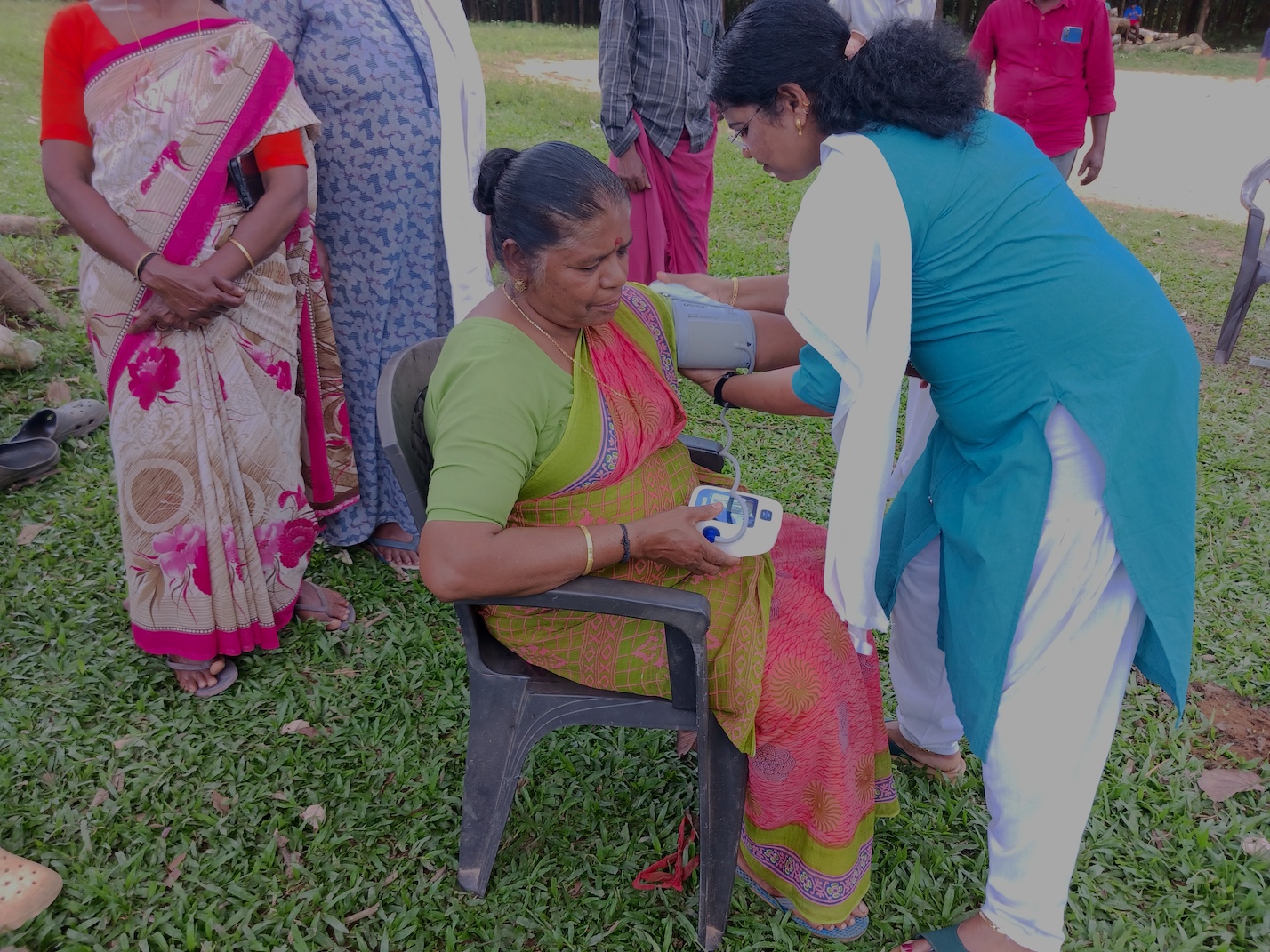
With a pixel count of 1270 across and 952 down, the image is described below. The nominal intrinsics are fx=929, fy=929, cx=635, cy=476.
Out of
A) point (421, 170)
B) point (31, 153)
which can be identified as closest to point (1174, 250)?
point (421, 170)

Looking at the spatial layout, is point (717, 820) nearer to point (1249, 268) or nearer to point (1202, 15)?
point (1249, 268)

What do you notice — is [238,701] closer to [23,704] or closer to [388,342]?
[23,704]

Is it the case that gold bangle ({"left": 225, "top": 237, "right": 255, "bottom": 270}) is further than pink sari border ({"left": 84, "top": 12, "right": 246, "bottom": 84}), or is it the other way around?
gold bangle ({"left": 225, "top": 237, "right": 255, "bottom": 270})

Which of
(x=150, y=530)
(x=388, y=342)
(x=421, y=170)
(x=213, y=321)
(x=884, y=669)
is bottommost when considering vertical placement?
(x=884, y=669)

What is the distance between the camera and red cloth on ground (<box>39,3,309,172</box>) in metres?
2.40

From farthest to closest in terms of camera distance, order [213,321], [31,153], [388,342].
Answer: [31,153], [388,342], [213,321]

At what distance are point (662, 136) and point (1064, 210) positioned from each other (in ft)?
9.00

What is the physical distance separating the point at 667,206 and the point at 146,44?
2.42 metres

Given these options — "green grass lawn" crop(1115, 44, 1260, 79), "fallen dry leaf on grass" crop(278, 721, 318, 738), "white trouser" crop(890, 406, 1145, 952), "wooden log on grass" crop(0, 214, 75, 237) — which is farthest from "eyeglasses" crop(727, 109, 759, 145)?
"green grass lawn" crop(1115, 44, 1260, 79)

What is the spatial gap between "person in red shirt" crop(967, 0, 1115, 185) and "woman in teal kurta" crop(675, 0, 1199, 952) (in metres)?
4.55

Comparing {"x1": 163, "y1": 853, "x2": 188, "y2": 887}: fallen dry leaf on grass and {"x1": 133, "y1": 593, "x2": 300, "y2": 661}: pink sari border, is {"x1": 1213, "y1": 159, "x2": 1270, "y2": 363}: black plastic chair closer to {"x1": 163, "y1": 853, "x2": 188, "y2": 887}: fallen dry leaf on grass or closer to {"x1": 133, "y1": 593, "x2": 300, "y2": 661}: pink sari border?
{"x1": 133, "y1": 593, "x2": 300, "y2": 661}: pink sari border

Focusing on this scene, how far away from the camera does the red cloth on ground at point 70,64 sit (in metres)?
2.40

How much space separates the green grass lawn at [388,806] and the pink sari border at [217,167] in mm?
1065

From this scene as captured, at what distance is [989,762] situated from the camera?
188 centimetres
